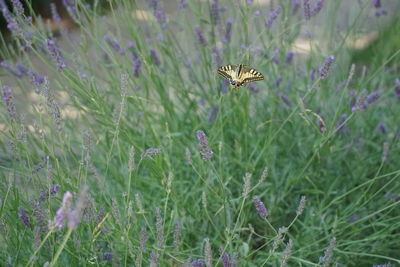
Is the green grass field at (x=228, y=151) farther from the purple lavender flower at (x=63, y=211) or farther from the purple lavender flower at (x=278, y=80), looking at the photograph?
the purple lavender flower at (x=63, y=211)

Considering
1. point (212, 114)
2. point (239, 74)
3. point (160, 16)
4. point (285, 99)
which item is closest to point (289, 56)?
point (285, 99)

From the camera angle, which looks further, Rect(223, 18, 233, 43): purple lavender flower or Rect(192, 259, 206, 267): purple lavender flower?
Rect(223, 18, 233, 43): purple lavender flower

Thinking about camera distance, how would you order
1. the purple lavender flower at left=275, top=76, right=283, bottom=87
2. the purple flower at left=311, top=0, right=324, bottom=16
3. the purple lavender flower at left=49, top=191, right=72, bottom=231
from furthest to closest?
the purple lavender flower at left=275, top=76, right=283, bottom=87, the purple flower at left=311, top=0, right=324, bottom=16, the purple lavender flower at left=49, top=191, right=72, bottom=231

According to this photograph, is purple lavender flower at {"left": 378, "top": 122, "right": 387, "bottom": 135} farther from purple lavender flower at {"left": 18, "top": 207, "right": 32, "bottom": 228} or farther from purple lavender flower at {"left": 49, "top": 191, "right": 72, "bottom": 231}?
purple lavender flower at {"left": 49, "top": 191, "right": 72, "bottom": 231}

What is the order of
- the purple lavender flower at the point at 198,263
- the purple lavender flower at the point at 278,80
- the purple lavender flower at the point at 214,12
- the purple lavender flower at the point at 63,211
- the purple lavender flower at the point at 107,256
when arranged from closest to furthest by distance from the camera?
the purple lavender flower at the point at 63,211 < the purple lavender flower at the point at 198,263 < the purple lavender flower at the point at 107,256 < the purple lavender flower at the point at 214,12 < the purple lavender flower at the point at 278,80

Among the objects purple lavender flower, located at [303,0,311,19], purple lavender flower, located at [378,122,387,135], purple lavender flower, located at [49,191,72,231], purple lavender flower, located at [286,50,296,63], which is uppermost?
purple lavender flower, located at [49,191,72,231]

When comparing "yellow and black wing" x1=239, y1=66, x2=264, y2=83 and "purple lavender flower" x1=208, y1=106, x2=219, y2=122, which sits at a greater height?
"yellow and black wing" x1=239, y1=66, x2=264, y2=83

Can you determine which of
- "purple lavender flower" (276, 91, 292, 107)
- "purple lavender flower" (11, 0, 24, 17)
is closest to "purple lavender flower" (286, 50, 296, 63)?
"purple lavender flower" (276, 91, 292, 107)

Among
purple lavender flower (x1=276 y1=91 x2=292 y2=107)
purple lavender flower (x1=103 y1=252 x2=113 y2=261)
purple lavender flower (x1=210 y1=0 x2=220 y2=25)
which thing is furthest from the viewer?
purple lavender flower (x1=276 y1=91 x2=292 y2=107)

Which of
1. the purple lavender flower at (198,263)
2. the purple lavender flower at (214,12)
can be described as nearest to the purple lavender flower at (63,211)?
the purple lavender flower at (198,263)

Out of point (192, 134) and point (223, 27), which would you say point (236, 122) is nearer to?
point (192, 134)

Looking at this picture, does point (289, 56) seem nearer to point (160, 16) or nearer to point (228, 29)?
point (228, 29)

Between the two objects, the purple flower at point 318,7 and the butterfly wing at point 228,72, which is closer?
the butterfly wing at point 228,72
